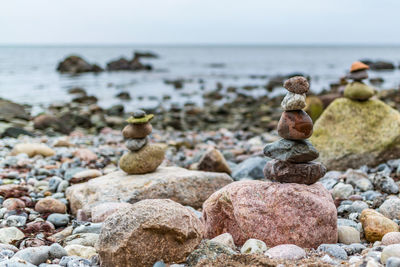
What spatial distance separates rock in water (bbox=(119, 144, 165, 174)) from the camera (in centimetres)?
644

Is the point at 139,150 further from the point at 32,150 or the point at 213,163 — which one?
the point at 32,150

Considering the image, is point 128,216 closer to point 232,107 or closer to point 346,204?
point 346,204

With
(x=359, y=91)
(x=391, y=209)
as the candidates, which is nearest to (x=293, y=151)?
(x=391, y=209)

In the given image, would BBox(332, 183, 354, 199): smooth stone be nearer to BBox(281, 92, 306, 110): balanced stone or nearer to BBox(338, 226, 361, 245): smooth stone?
BBox(338, 226, 361, 245): smooth stone

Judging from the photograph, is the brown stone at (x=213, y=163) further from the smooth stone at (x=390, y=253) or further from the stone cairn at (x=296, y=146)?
the smooth stone at (x=390, y=253)

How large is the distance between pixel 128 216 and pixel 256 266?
1222 mm

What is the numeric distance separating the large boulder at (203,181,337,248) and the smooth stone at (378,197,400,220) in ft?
3.25

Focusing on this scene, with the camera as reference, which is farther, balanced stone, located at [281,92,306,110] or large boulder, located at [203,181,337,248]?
balanced stone, located at [281,92,306,110]

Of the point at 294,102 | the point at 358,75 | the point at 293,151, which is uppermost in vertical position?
the point at 358,75

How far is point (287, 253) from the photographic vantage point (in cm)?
369

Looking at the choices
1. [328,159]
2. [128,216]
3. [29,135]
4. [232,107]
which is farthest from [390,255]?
[232,107]

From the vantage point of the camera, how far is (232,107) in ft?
64.7

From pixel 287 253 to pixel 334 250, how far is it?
49cm

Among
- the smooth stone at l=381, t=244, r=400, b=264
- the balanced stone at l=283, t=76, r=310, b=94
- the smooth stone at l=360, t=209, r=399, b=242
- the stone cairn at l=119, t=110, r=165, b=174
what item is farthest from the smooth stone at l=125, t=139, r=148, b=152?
the smooth stone at l=381, t=244, r=400, b=264
